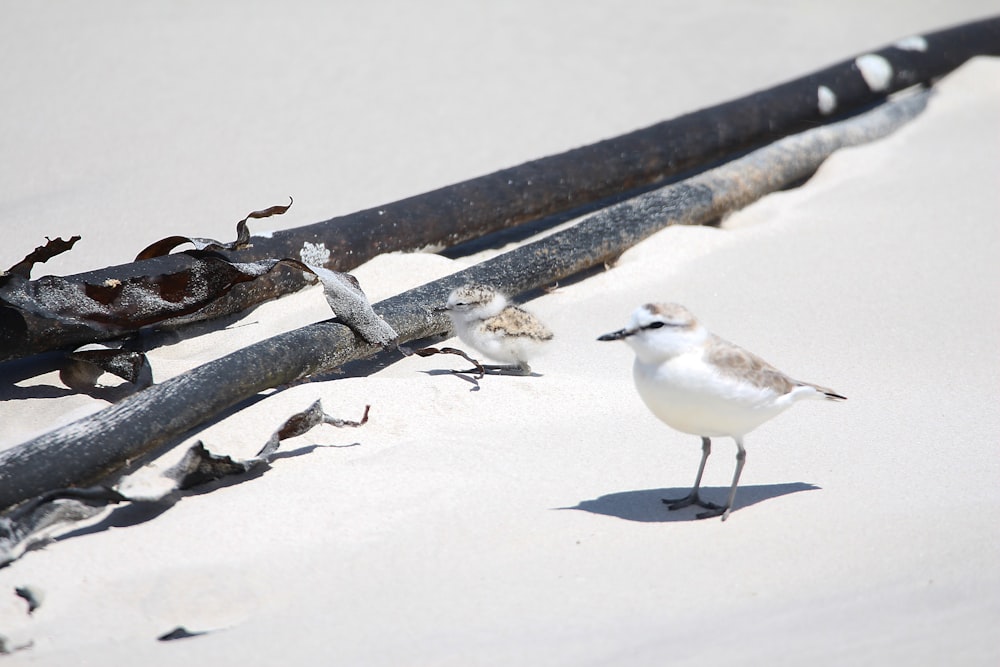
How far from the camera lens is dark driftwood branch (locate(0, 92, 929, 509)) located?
13.3 ft

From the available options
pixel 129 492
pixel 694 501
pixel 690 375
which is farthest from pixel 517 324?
pixel 129 492

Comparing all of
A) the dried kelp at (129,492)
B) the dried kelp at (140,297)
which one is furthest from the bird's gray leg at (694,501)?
the dried kelp at (140,297)

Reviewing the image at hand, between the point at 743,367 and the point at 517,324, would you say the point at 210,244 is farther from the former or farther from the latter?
the point at 743,367

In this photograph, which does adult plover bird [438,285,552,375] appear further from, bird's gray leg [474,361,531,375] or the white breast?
the white breast

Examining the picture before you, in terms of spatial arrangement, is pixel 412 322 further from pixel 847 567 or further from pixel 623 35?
pixel 623 35

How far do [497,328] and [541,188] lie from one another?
2.02m

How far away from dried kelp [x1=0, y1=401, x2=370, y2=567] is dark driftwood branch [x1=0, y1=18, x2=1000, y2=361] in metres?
1.35

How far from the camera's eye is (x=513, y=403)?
5.16 metres

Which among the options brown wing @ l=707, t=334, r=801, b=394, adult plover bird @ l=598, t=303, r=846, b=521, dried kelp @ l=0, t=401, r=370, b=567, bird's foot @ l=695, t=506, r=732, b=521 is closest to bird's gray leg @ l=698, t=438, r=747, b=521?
bird's foot @ l=695, t=506, r=732, b=521

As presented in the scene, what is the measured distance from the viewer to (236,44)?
10086 mm

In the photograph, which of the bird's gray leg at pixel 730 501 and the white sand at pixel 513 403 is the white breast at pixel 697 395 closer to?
the bird's gray leg at pixel 730 501

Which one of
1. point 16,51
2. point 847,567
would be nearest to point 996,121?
point 847,567

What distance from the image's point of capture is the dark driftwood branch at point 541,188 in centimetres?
534

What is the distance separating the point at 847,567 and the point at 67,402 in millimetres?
3686
